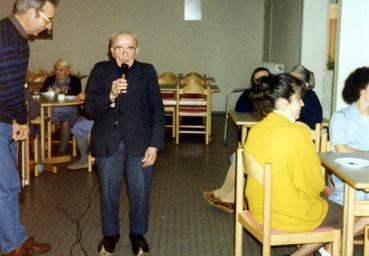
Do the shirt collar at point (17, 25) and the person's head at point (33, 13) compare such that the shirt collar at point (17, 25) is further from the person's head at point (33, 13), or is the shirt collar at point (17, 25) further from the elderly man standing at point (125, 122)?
the elderly man standing at point (125, 122)

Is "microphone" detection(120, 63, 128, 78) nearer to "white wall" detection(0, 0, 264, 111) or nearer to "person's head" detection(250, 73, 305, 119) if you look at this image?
"person's head" detection(250, 73, 305, 119)

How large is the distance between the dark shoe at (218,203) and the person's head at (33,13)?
7.11 feet

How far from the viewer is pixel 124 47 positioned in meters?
3.01

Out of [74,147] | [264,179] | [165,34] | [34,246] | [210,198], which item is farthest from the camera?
[165,34]

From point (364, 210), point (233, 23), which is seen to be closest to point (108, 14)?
point (233, 23)

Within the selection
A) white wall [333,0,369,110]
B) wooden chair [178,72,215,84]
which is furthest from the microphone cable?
wooden chair [178,72,215,84]

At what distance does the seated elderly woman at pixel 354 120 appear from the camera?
10.7 feet

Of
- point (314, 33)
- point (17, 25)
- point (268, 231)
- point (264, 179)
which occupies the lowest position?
point (268, 231)

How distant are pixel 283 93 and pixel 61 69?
4521 mm

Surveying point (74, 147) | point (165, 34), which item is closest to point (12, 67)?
point (74, 147)

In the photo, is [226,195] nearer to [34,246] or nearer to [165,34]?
[34,246]

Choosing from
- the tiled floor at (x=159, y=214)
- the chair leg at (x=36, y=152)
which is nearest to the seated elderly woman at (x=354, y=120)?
the tiled floor at (x=159, y=214)

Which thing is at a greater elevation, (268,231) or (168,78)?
(168,78)

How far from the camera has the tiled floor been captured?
3578mm
